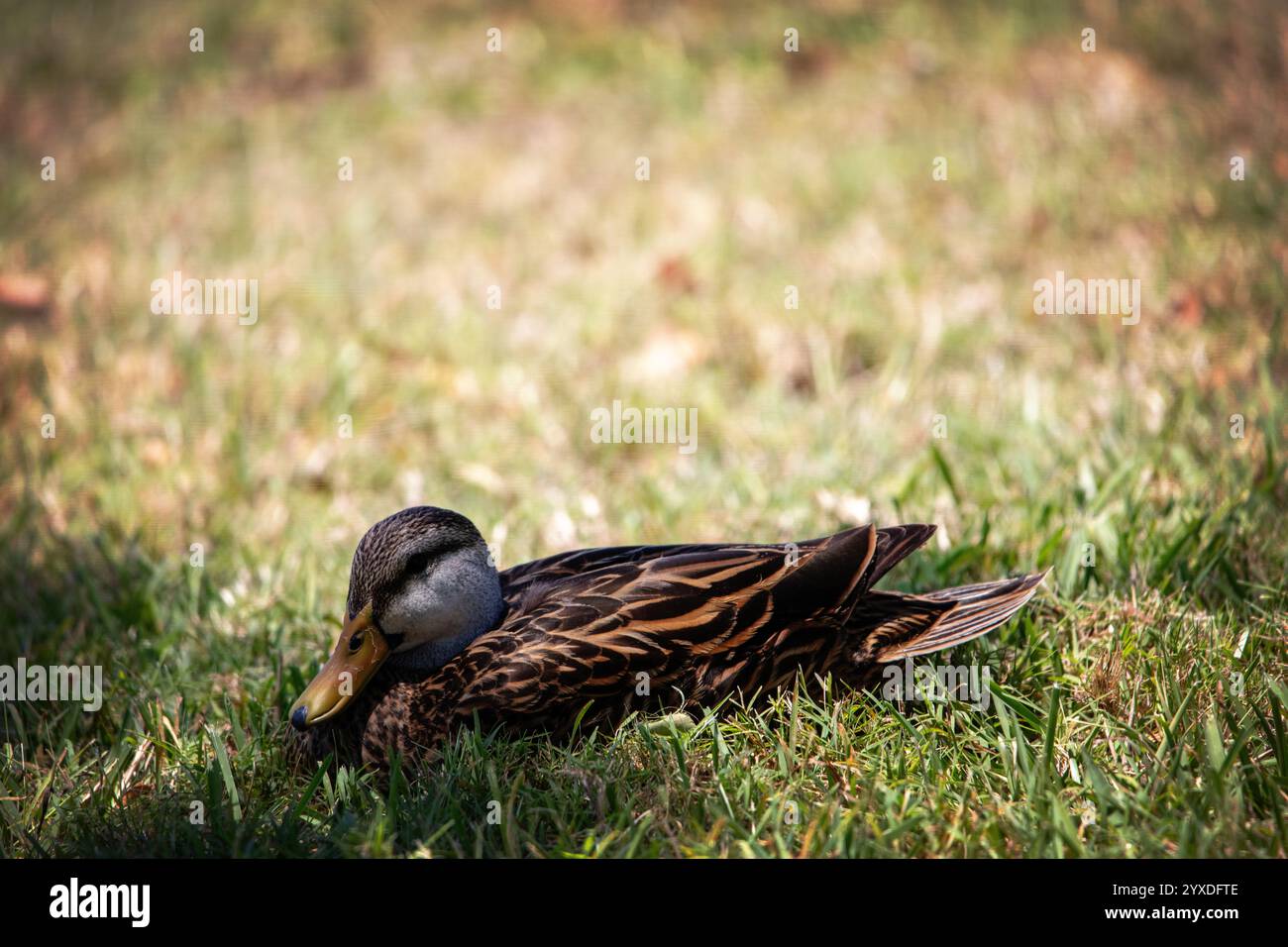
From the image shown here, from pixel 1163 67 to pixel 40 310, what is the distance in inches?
270

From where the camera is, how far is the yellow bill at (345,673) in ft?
10.4

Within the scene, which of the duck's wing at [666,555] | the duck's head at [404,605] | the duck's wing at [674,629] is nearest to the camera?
the duck's wing at [674,629]

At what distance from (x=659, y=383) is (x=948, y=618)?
2.87m

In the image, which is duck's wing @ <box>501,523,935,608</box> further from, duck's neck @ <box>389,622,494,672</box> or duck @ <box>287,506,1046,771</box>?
duck's neck @ <box>389,622,494,672</box>

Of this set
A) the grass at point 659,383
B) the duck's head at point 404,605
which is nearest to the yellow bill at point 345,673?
the duck's head at point 404,605

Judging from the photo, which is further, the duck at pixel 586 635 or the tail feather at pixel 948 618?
the tail feather at pixel 948 618

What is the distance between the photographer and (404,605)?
10.6 ft

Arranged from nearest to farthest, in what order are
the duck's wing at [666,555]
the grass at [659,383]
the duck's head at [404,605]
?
1. the grass at [659,383]
2. the duck's head at [404,605]
3. the duck's wing at [666,555]

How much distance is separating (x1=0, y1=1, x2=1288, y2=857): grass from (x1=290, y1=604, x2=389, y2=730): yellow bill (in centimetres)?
17

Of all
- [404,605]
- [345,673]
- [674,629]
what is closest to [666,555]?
[674,629]

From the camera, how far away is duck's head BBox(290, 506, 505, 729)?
3.20 m

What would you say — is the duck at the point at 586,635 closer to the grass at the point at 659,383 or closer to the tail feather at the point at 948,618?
the tail feather at the point at 948,618
